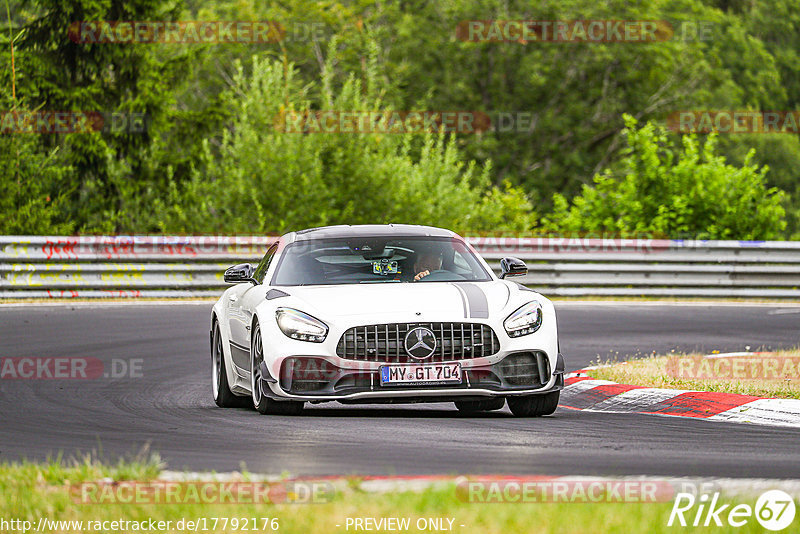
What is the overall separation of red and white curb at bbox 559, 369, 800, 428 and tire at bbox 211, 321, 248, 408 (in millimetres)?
2607

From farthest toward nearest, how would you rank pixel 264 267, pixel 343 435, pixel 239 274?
pixel 264 267
pixel 239 274
pixel 343 435

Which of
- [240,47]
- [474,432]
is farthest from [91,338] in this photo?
[240,47]

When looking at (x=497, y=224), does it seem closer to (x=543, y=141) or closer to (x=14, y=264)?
(x=14, y=264)

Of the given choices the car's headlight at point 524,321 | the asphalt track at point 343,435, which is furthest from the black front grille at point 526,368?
the asphalt track at point 343,435

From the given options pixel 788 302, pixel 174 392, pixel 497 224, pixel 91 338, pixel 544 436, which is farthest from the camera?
pixel 497 224

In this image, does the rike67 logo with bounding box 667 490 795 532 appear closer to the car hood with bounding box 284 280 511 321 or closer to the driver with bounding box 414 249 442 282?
the car hood with bounding box 284 280 511 321

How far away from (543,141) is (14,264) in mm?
38828

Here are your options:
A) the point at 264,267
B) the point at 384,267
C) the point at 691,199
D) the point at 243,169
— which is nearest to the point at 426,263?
the point at 384,267

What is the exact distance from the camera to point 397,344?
30.7 feet

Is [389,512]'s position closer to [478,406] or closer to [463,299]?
[463,299]

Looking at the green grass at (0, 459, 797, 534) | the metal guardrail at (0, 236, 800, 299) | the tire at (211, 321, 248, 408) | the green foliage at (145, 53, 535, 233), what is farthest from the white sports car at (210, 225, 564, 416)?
the green foliage at (145, 53, 535, 233)

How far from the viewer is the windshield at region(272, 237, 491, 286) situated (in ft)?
34.4

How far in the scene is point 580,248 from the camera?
23859mm

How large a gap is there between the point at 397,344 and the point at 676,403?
2.48 metres
